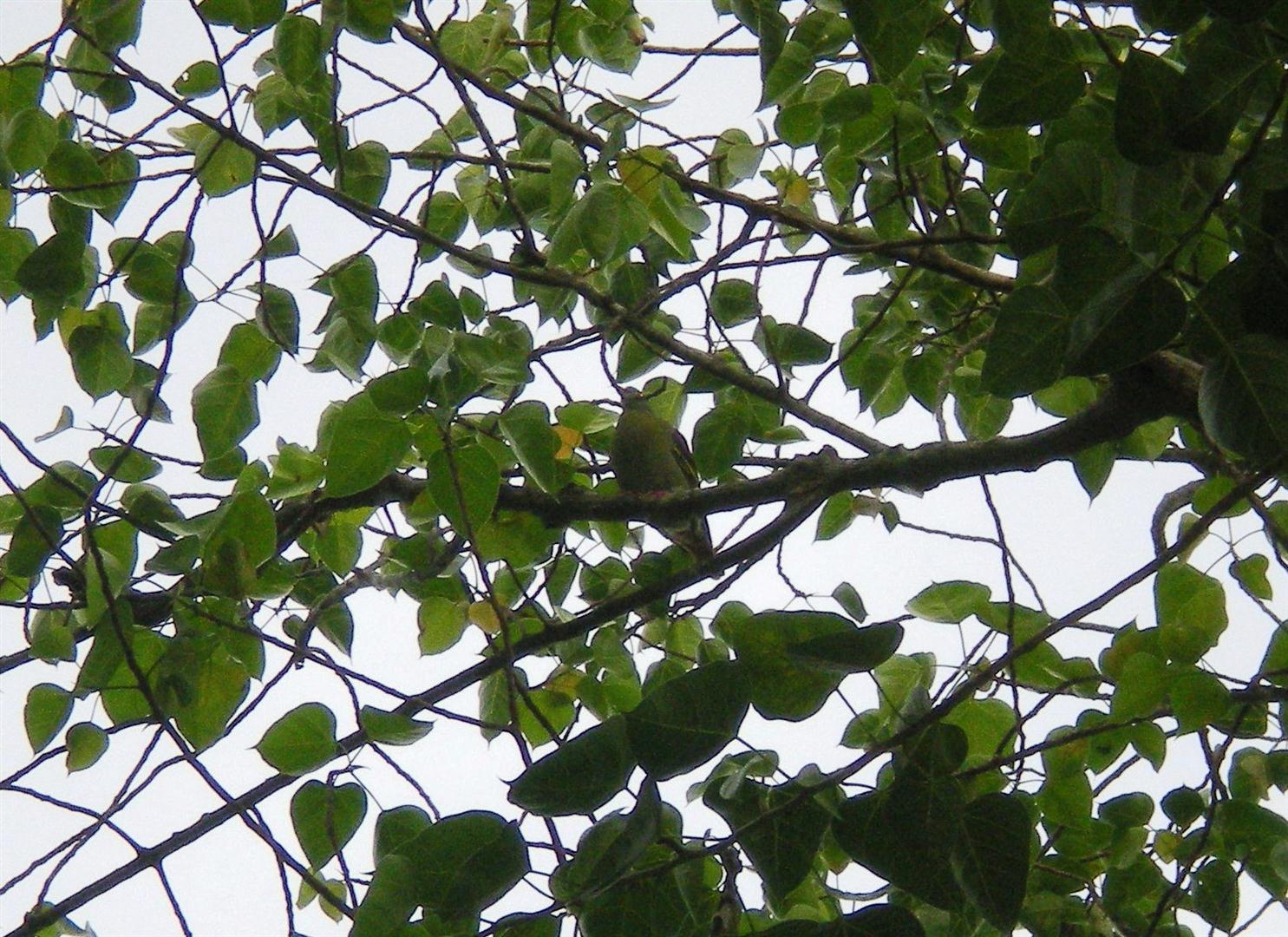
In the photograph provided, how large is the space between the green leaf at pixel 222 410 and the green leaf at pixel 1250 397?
129cm

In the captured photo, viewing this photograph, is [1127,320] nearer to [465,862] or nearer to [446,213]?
[465,862]

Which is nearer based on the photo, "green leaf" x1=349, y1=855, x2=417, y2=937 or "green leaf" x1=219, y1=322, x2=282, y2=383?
"green leaf" x1=349, y1=855, x2=417, y2=937

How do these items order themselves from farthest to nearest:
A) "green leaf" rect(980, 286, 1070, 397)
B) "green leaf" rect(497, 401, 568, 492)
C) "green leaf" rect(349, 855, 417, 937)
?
"green leaf" rect(497, 401, 568, 492)
"green leaf" rect(980, 286, 1070, 397)
"green leaf" rect(349, 855, 417, 937)

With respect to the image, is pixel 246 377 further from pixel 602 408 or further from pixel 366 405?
pixel 602 408

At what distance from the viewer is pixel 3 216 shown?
74.9 inches

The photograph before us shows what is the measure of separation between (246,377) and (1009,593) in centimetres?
113

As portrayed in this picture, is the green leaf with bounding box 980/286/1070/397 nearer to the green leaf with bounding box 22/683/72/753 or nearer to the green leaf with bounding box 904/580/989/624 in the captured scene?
the green leaf with bounding box 904/580/989/624

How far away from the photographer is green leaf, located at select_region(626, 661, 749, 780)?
1.07 meters

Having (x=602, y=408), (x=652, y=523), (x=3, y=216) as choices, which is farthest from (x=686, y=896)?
(x=3, y=216)

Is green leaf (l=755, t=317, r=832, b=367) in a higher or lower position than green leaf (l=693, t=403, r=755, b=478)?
Answer: higher

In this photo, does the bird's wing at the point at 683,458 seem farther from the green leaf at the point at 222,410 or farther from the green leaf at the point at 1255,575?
the green leaf at the point at 1255,575

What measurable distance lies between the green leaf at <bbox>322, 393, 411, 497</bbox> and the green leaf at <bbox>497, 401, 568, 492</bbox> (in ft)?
0.59

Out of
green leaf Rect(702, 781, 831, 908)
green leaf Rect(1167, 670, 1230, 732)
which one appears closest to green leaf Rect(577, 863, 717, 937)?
green leaf Rect(702, 781, 831, 908)

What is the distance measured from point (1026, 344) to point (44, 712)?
4.72ft
